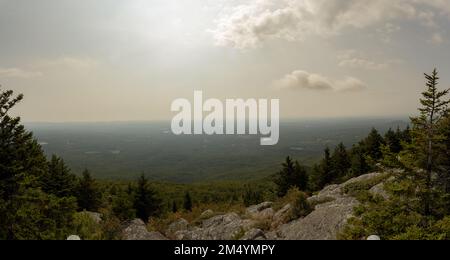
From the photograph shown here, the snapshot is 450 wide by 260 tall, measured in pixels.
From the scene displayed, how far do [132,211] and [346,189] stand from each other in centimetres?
2090

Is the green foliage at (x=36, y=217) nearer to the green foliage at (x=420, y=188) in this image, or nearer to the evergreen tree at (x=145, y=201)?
the green foliage at (x=420, y=188)

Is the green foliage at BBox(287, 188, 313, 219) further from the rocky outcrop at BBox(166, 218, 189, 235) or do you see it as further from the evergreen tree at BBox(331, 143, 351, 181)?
the evergreen tree at BBox(331, 143, 351, 181)

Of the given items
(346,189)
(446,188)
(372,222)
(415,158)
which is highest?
(415,158)

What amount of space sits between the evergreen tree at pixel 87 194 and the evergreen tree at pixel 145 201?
29.4 ft

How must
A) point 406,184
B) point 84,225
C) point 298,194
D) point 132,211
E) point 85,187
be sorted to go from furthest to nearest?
1. point 85,187
2. point 132,211
3. point 84,225
4. point 298,194
5. point 406,184

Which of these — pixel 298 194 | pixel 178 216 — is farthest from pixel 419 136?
pixel 178 216

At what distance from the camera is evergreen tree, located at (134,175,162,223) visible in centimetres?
3978

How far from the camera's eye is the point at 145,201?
4016cm

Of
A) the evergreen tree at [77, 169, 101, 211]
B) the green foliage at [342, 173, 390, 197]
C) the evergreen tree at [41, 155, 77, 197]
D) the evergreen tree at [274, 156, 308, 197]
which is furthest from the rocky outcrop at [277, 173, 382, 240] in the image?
the evergreen tree at [77, 169, 101, 211]
